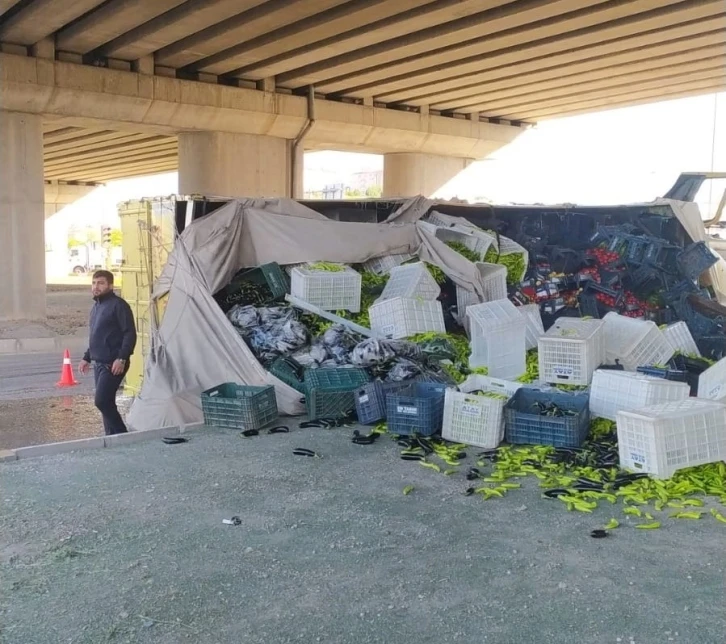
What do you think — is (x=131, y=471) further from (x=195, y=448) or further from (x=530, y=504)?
(x=530, y=504)

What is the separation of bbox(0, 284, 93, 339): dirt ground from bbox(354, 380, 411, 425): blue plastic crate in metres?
11.8

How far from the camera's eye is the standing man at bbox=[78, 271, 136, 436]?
7727 millimetres

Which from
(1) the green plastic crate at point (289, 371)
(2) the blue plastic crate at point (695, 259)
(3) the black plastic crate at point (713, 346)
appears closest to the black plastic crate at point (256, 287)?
(1) the green plastic crate at point (289, 371)

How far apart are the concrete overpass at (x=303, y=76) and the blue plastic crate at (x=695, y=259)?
15.8ft

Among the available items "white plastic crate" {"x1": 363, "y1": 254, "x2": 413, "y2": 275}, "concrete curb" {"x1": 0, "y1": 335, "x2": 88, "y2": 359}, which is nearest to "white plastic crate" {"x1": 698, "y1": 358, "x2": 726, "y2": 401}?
"white plastic crate" {"x1": 363, "y1": 254, "x2": 413, "y2": 275}

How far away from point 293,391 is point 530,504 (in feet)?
11.3

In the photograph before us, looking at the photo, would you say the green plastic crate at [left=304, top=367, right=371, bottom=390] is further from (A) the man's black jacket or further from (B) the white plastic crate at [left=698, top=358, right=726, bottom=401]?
(B) the white plastic crate at [left=698, top=358, right=726, bottom=401]

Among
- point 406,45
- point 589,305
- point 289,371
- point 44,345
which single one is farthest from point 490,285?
point 44,345

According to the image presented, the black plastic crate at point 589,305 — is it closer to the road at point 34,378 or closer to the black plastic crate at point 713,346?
the black plastic crate at point 713,346

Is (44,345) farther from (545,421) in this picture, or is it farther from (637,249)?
(545,421)

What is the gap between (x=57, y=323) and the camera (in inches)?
746

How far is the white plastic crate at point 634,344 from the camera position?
890 centimetres

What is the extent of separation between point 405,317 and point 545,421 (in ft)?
9.48

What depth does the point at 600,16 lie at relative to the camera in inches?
557
